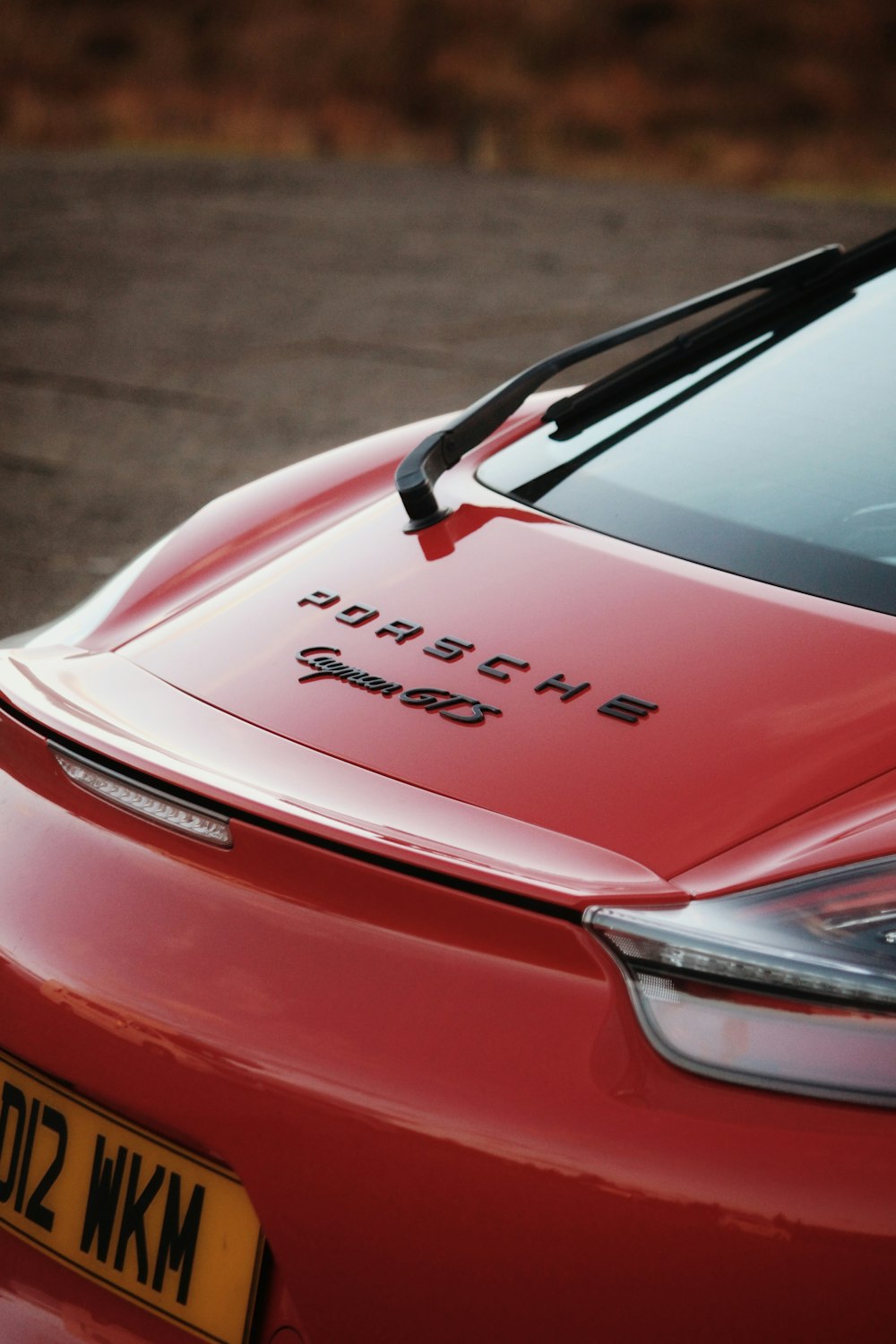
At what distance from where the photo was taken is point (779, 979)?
1.37 meters

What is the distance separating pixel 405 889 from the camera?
1.46 metres

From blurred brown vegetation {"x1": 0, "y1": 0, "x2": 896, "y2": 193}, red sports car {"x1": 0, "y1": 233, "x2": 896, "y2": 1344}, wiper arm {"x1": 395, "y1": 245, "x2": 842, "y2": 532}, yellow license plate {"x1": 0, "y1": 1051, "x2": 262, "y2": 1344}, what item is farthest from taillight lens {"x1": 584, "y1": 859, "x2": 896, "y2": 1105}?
blurred brown vegetation {"x1": 0, "y1": 0, "x2": 896, "y2": 193}

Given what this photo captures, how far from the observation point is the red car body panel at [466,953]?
4.29ft

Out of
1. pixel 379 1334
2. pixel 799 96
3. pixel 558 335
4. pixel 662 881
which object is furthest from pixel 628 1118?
pixel 799 96

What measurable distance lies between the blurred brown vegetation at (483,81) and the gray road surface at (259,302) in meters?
3.64

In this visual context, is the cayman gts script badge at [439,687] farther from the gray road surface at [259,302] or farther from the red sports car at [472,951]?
the gray road surface at [259,302]

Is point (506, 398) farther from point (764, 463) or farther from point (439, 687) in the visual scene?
point (439, 687)

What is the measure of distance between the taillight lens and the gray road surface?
3488 millimetres

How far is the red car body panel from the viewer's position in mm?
1307

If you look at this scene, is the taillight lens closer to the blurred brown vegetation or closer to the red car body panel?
the red car body panel

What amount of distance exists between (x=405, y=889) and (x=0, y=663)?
0.83m

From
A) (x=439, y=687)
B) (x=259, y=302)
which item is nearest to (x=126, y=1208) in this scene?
(x=439, y=687)

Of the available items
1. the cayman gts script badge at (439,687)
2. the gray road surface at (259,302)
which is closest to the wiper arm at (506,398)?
the cayman gts script badge at (439,687)

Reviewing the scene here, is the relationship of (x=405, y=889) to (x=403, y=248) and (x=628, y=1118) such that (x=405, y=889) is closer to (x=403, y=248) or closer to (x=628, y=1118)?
(x=628, y=1118)
